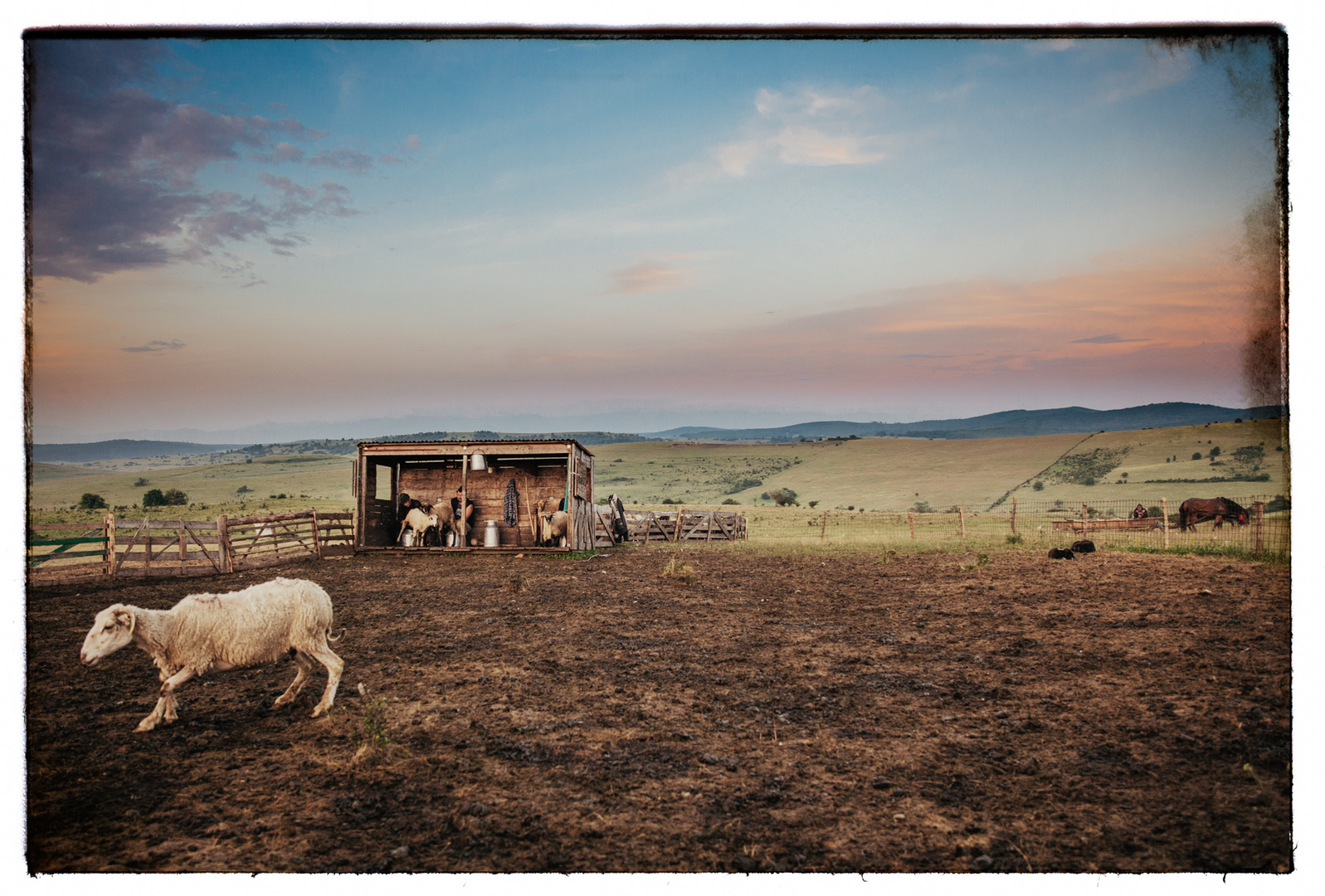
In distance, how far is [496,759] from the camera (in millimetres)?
4867

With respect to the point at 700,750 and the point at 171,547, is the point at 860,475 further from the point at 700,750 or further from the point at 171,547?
the point at 700,750

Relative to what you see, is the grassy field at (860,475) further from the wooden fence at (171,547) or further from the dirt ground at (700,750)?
the dirt ground at (700,750)

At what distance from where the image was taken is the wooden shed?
19.4 m

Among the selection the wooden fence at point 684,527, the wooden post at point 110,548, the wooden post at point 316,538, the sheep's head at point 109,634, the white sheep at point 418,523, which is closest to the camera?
the sheep's head at point 109,634

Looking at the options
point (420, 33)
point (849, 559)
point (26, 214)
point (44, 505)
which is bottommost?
point (849, 559)

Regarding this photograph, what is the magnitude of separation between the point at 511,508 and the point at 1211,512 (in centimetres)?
2180

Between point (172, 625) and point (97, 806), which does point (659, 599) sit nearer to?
point (172, 625)

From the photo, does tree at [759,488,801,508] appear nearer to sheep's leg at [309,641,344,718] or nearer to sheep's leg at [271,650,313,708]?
sheep's leg at [271,650,313,708]

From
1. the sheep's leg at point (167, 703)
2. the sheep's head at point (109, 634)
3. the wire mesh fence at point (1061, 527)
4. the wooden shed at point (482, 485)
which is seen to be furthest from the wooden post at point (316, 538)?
the wire mesh fence at point (1061, 527)

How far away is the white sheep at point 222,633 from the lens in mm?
5160

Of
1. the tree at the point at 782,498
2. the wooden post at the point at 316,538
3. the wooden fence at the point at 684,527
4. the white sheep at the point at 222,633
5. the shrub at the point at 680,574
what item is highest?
the white sheep at the point at 222,633

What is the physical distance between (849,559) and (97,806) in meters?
16.9

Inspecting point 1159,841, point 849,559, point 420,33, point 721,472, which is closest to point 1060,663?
point 1159,841

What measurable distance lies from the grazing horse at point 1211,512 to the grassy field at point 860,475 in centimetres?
482
